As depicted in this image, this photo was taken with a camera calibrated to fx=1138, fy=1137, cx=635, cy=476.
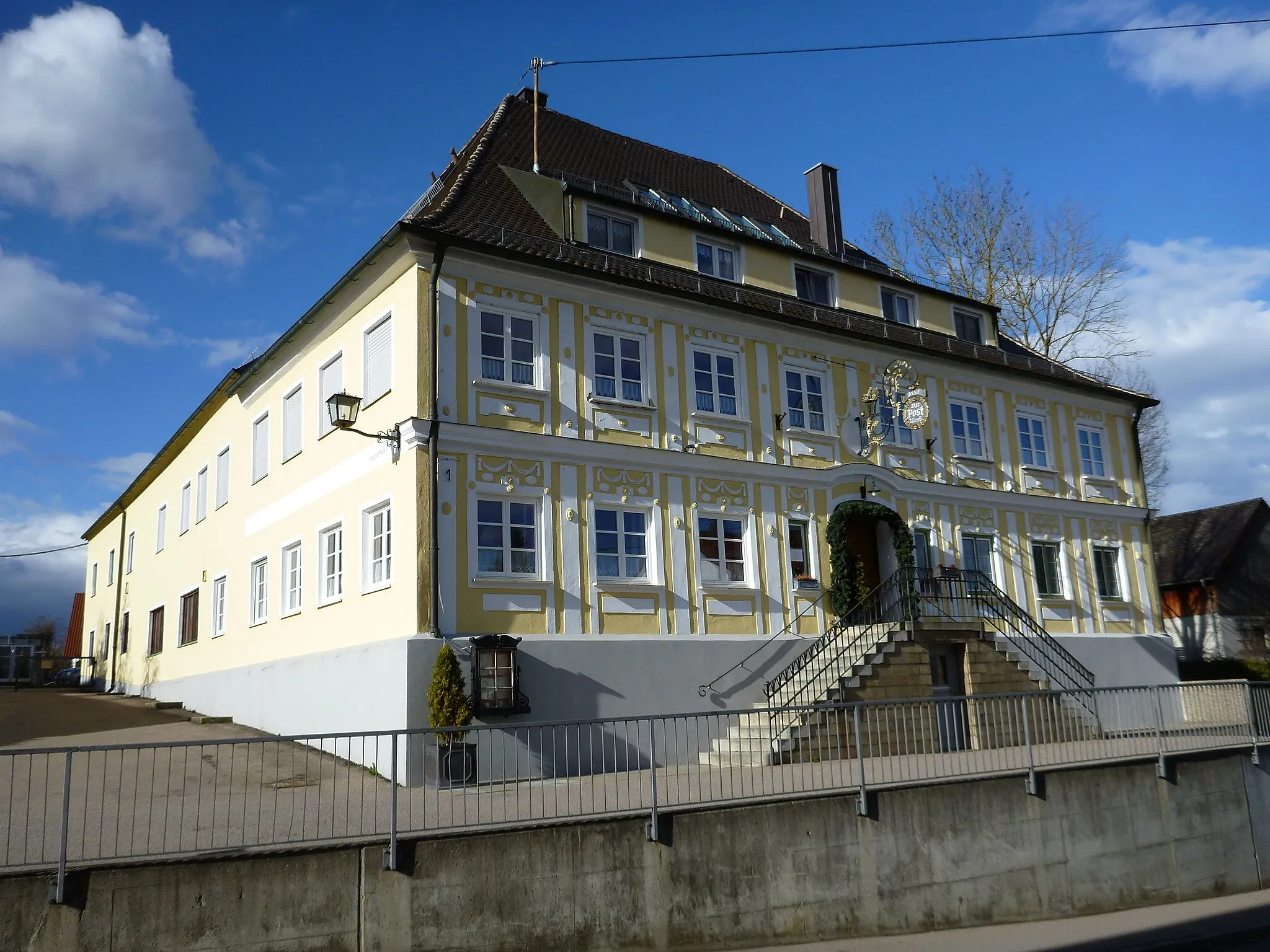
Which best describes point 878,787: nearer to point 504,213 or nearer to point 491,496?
point 491,496

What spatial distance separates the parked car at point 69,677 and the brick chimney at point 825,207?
101 feet

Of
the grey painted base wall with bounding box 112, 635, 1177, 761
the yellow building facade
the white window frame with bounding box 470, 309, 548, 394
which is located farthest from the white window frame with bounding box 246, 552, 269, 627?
the white window frame with bounding box 470, 309, 548, 394

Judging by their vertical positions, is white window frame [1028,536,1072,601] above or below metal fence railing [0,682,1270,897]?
above

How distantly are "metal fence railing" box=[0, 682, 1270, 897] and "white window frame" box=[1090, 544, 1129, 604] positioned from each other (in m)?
8.66

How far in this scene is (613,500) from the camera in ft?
61.3

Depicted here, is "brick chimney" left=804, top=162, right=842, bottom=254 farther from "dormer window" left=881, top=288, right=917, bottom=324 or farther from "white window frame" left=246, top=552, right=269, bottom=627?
"white window frame" left=246, top=552, right=269, bottom=627

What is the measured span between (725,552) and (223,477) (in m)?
13.1

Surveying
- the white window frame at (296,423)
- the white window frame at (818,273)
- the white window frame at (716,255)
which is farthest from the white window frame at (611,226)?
the white window frame at (296,423)

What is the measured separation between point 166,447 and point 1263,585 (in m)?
37.0

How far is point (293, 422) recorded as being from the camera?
72.9ft

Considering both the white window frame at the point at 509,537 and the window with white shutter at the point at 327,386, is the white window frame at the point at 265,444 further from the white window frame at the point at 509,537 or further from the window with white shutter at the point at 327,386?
the white window frame at the point at 509,537

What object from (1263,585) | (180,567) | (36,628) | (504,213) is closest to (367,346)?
(504,213)

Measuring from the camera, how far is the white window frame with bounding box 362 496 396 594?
1733cm

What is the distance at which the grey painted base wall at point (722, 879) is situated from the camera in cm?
939
